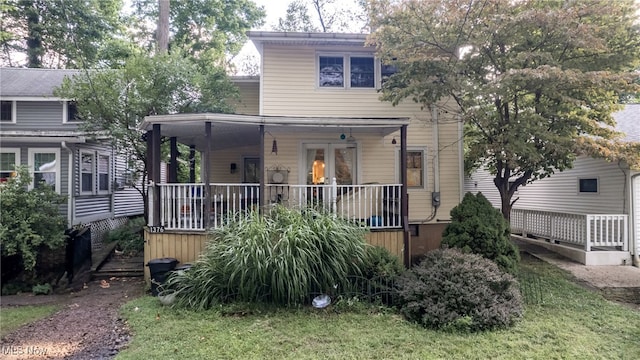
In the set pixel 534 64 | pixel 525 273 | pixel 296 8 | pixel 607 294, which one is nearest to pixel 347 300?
pixel 525 273

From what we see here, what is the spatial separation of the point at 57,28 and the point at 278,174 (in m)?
16.9

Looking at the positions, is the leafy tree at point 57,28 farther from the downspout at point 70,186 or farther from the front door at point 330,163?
the front door at point 330,163

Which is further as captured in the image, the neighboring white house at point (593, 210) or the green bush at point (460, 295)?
the neighboring white house at point (593, 210)

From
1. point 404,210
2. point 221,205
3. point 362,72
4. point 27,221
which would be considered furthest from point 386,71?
point 27,221

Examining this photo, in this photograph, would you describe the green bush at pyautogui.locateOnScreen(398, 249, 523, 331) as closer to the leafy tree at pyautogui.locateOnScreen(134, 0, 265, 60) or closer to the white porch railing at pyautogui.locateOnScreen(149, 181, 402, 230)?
the white porch railing at pyautogui.locateOnScreen(149, 181, 402, 230)

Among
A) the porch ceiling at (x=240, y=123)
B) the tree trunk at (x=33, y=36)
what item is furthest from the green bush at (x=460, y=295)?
the tree trunk at (x=33, y=36)

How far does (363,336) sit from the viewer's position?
4816mm

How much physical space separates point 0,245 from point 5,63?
17.1 m

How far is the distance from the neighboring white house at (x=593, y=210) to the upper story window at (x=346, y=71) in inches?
208

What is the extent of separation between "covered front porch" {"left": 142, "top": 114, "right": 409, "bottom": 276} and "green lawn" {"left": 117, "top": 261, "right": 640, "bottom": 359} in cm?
211

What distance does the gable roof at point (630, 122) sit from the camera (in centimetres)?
937

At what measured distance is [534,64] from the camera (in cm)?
727

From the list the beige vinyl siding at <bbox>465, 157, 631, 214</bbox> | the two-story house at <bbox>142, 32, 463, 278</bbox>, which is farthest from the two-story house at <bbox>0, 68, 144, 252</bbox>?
the beige vinyl siding at <bbox>465, 157, 631, 214</bbox>

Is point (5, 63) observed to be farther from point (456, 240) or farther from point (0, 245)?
point (456, 240)
